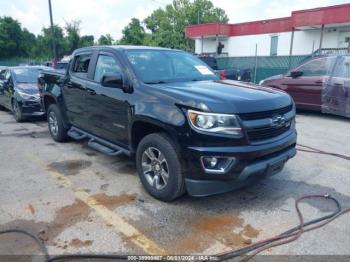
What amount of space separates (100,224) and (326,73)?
24.6 ft

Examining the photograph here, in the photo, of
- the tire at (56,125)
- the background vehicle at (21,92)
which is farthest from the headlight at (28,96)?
the tire at (56,125)

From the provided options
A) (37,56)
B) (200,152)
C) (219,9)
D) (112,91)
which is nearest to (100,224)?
(200,152)

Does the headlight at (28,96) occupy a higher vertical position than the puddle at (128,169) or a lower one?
higher

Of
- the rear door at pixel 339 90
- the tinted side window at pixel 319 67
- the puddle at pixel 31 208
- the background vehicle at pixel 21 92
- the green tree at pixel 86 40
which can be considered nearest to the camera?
the puddle at pixel 31 208

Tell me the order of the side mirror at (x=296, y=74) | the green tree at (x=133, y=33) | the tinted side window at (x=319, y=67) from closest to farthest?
the tinted side window at (x=319, y=67) → the side mirror at (x=296, y=74) → the green tree at (x=133, y=33)

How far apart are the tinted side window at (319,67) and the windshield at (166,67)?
4.96m

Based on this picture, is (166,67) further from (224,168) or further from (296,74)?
(296,74)

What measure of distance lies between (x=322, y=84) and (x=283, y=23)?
68.1ft

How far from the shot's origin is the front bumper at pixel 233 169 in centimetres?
327

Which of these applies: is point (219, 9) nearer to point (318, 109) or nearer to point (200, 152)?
point (318, 109)

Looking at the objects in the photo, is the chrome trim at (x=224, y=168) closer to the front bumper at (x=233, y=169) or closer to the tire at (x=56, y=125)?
the front bumper at (x=233, y=169)

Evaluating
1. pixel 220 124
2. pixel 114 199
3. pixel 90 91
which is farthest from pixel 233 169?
pixel 90 91

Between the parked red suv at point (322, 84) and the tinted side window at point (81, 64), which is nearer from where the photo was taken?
the tinted side window at point (81, 64)

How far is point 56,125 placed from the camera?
261 inches
